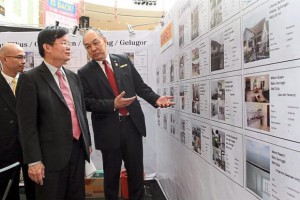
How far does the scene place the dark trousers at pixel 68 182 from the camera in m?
1.58

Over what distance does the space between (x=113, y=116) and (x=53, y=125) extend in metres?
0.50

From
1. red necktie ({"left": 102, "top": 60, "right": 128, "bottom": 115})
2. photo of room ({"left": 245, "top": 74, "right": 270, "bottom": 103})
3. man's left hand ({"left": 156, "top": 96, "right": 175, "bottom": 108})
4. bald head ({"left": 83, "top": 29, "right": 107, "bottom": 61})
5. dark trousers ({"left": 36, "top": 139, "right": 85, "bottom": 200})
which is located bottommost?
dark trousers ({"left": 36, "top": 139, "right": 85, "bottom": 200})

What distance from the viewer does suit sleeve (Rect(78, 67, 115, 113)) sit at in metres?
1.89

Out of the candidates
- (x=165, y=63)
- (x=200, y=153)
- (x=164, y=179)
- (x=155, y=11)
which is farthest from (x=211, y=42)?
(x=155, y=11)

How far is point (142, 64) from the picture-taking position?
327cm

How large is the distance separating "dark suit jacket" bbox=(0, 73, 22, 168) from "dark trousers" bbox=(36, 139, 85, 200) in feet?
1.77

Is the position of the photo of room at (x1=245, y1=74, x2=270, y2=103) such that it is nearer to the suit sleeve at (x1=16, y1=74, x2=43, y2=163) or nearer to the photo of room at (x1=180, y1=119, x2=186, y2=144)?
the photo of room at (x1=180, y1=119, x2=186, y2=144)

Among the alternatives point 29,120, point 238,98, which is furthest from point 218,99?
point 29,120

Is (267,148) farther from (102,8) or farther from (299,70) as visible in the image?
(102,8)

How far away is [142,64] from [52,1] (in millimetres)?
1292

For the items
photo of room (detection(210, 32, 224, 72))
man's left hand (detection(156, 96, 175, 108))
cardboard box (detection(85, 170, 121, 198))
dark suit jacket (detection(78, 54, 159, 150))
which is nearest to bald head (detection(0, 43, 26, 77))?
dark suit jacket (detection(78, 54, 159, 150))

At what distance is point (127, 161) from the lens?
2.06 meters

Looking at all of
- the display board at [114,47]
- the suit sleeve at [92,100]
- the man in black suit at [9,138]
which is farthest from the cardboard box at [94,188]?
the suit sleeve at [92,100]

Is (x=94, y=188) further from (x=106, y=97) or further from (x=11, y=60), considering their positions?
(x=11, y=60)
